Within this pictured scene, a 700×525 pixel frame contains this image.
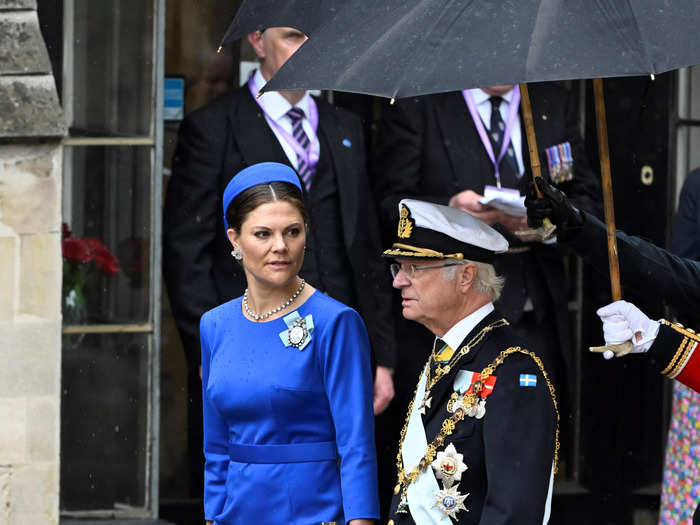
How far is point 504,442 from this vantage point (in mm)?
3779

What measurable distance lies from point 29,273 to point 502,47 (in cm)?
232

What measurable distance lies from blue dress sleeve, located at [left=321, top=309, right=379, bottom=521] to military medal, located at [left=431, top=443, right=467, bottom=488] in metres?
0.27

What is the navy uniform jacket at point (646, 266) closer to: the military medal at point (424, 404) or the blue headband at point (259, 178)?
the military medal at point (424, 404)

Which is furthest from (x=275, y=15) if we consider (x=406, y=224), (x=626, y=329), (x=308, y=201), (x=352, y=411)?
(x=626, y=329)

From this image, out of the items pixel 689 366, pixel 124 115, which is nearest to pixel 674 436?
pixel 689 366

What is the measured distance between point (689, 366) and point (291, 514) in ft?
3.85

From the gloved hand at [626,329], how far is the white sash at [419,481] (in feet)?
1.75

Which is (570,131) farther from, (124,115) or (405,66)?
(405,66)

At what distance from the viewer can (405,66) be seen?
3.82m

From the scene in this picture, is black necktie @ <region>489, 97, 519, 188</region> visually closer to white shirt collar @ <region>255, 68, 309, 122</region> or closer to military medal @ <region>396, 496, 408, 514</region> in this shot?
white shirt collar @ <region>255, 68, 309, 122</region>

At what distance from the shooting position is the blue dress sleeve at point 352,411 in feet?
13.5

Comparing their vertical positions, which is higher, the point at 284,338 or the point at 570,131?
the point at 570,131

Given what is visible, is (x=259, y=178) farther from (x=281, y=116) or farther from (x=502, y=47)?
(x=281, y=116)

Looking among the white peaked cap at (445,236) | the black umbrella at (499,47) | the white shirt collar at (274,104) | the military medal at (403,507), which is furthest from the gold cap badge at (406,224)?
the white shirt collar at (274,104)
